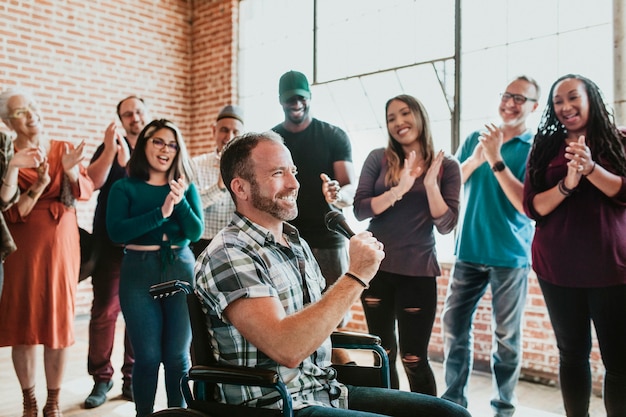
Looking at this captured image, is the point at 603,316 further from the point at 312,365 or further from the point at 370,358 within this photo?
the point at 370,358

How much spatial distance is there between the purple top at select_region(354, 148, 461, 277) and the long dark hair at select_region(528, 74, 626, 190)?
374 millimetres

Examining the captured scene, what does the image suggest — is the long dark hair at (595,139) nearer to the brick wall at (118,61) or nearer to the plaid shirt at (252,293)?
the plaid shirt at (252,293)

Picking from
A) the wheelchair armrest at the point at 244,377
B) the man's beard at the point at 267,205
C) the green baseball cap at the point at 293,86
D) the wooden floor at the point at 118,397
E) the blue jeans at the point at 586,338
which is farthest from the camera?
the wooden floor at the point at 118,397

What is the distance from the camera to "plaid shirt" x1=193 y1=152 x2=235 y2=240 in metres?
3.30

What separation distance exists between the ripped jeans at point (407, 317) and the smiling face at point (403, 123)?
2.15 feet

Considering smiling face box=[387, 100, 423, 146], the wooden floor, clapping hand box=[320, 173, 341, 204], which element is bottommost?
the wooden floor

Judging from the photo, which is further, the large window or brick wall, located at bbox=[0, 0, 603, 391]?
brick wall, located at bbox=[0, 0, 603, 391]

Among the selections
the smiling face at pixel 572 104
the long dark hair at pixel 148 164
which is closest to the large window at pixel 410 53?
the smiling face at pixel 572 104

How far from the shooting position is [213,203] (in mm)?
3334

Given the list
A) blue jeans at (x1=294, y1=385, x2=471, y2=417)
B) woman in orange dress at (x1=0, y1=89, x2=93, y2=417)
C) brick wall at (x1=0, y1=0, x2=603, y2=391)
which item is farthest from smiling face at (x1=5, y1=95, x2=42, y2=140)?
brick wall at (x1=0, y1=0, x2=603, y2=391)

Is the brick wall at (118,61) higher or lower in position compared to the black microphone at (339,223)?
higher

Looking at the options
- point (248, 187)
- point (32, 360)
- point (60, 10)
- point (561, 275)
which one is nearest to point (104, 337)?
point (32, 360)

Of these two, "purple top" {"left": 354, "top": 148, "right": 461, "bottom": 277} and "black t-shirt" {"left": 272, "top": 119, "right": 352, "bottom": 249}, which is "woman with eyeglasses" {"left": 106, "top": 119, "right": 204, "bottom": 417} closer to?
"black t-shirt" {"left": 272, "top": 119, "right": 352, "bottom": 249}

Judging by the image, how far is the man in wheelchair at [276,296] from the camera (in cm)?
142
